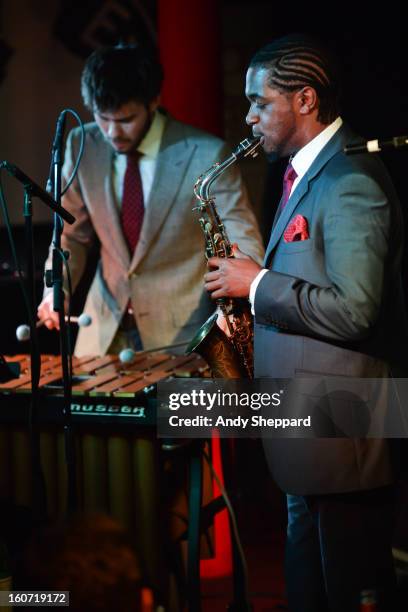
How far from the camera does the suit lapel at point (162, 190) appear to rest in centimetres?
425

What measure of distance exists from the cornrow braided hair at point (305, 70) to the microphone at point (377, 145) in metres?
0.45

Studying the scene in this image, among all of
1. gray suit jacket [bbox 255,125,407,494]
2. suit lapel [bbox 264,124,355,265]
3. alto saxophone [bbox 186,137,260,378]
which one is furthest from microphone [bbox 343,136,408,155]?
alto saxophone [bbox 186,137,260,378]

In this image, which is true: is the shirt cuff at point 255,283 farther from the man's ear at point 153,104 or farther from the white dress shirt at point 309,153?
the man's ear at point 153,104

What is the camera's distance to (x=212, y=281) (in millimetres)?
2748

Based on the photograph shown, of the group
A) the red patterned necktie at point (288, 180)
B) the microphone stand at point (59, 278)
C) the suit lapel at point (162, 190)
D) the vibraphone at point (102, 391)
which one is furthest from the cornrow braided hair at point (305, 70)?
the suit lapel at point (162, 190)

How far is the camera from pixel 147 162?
14.3ft

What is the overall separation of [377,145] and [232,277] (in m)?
0.68

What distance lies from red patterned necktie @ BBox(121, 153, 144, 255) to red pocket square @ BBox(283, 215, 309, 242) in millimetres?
1799

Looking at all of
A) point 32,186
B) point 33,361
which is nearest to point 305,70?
point 32,186

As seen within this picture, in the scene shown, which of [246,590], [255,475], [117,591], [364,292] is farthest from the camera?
[255,475]

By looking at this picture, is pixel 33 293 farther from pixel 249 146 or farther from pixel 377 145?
pixel 377 145

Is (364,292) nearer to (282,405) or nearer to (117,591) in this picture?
(282,405)

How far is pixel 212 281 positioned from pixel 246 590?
4.10 ft

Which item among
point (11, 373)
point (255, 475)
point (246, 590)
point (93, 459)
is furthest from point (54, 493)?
point (255, 475)
